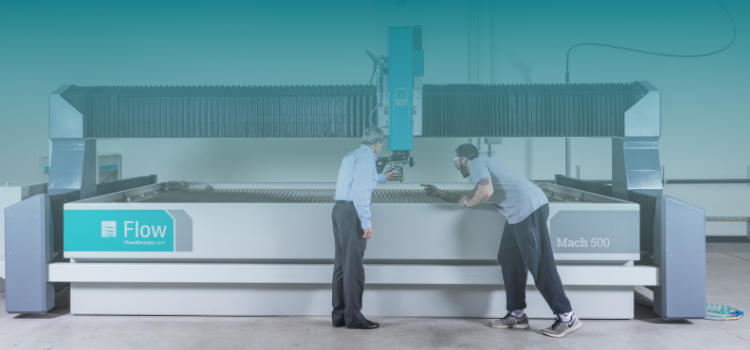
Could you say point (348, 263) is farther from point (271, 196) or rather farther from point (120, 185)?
point (120, 185)

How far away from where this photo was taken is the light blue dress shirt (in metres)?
2.87

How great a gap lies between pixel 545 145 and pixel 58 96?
14.2 ft

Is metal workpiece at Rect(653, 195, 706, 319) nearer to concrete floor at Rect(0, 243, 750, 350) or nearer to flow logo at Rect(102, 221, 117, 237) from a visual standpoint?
concrete floor at Rect(0, 243, 750, 350)

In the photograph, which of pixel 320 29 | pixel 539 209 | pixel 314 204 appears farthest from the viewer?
pixel 320 29

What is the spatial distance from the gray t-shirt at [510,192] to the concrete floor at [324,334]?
662mm

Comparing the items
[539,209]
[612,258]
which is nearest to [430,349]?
[539,209]

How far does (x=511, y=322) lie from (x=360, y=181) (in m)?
1.15

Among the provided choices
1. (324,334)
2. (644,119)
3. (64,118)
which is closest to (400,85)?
(324,334)

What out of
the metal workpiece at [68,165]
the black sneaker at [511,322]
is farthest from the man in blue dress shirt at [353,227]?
the metal workpiece at [68,165]

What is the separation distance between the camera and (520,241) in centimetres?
294

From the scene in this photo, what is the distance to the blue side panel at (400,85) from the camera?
3.10 m

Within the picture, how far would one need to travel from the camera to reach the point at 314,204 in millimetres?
3150

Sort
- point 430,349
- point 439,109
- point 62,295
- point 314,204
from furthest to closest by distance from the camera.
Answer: point 62,295 < point 439,109 < point 314,204 < point 430,349

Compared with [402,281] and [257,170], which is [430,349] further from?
[257,170]
